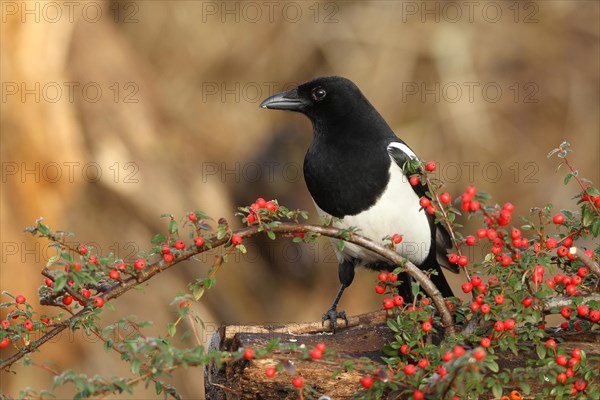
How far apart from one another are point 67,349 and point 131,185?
982mm

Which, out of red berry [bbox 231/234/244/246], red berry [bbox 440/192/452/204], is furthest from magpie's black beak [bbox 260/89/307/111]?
red berry [bbox 231/234/244/246]

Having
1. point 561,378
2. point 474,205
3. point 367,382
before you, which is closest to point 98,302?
point 367,382

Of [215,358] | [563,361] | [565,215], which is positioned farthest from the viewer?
[565,215]

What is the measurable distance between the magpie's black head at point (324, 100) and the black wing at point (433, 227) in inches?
8.6

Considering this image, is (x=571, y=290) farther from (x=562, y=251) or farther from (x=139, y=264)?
(x=139, y=264)

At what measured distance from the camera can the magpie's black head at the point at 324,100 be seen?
353 centimetres

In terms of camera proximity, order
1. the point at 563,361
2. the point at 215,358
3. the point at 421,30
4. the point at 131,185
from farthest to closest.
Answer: the point at 421,30 → the point at 131,185 → the point at 563,361 → the point at 215,358

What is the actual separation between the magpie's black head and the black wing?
0.22 m

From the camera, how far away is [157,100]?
19.1ft

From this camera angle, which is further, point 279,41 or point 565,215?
point 279,41

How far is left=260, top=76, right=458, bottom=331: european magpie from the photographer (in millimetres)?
3316

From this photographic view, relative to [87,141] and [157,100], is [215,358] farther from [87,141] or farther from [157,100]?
[157,100]

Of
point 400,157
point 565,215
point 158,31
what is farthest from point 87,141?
point 565,215

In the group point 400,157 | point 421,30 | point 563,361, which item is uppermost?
point 421,30
